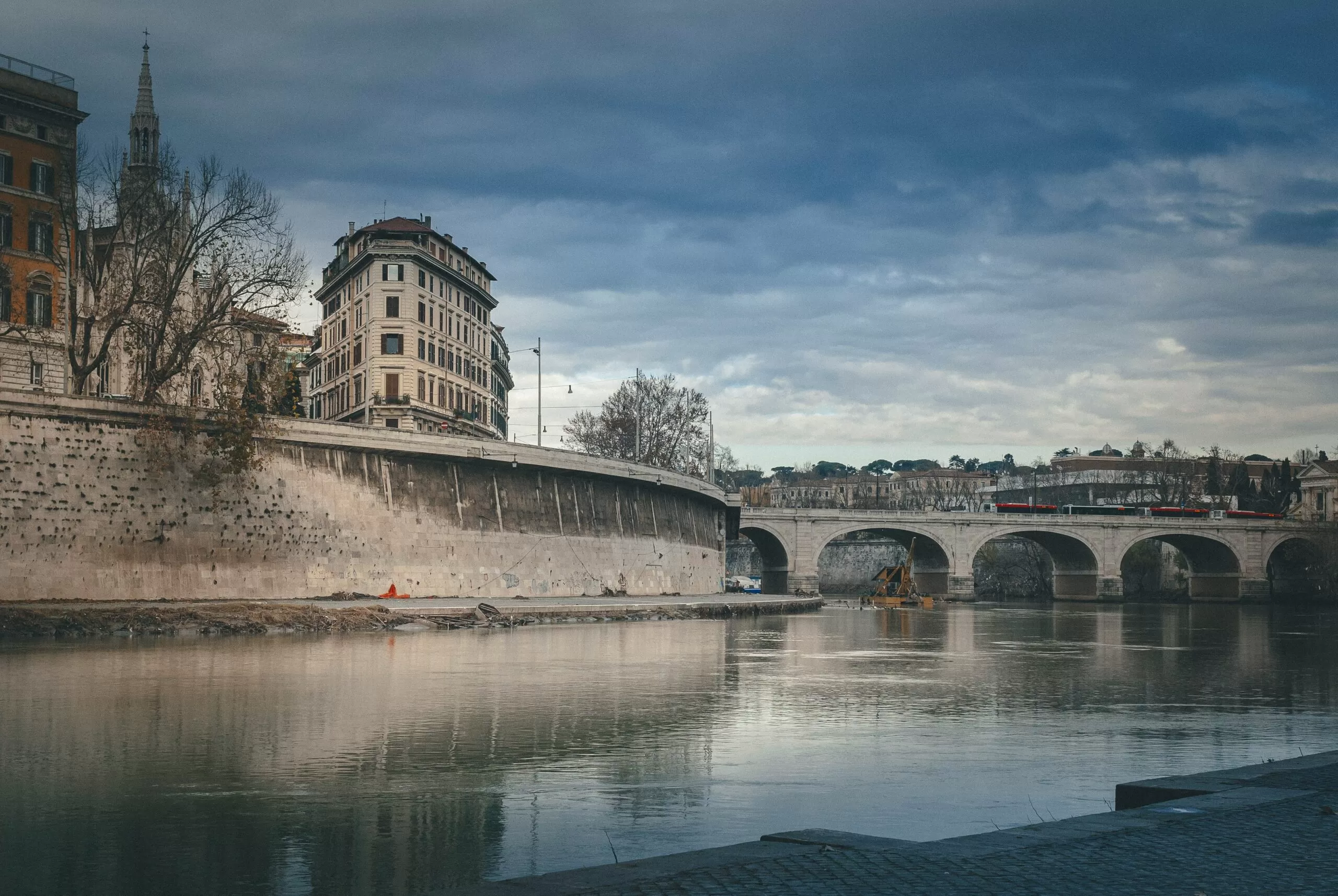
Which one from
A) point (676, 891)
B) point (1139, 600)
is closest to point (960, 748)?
point (676, 891)

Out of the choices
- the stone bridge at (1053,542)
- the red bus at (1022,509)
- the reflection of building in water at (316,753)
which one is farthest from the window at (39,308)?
the red bus at (1022,509)

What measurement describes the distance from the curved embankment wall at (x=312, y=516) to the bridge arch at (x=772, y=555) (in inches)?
1207

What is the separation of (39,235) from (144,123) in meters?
26.5

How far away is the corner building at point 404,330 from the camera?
7738cm

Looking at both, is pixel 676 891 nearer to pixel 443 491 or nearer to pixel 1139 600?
pixel 443 491

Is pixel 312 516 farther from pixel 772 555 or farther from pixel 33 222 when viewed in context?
pixel 772 555

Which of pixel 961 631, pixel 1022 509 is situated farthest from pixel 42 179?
pixel 1022 509

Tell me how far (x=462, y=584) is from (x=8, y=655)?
2698 cm

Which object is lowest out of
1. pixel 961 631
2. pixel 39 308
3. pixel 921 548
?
pixel 961 631

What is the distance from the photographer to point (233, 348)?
48.8 m

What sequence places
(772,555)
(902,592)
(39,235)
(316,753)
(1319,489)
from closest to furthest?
(316,753)
(39,235)
(902,592)
(772,555)
(1319,489)

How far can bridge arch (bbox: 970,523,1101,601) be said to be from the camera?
106562 mm

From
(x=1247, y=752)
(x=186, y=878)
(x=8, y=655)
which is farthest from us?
(x=8, y=655)

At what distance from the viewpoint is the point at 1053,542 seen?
374ft
